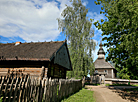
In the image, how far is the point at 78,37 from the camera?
20.9m

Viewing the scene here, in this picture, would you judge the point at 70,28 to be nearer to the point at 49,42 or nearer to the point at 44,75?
the point at 49,42

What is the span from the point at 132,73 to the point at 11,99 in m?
12.9

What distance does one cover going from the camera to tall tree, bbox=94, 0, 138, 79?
31.8 ft

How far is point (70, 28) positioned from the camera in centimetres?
2145

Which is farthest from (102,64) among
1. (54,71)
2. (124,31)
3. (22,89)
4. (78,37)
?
(22,89)

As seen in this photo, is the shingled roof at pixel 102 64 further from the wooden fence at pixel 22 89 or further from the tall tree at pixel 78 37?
the wooden fence at pixel 22 89

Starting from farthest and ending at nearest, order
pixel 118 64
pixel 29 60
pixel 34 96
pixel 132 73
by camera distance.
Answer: pixel 118 64
pixel 132 73
pixel 29 60
pixel 34 96

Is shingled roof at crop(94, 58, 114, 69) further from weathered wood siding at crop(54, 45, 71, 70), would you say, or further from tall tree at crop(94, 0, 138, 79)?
weathered wood siding at crop(54, 45, 71, 70)

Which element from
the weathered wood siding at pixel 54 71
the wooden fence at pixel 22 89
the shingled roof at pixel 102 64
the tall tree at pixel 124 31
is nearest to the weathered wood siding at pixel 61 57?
the weathered wood siding at pixel 54 71

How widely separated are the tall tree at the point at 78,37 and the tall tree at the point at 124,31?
5097mm

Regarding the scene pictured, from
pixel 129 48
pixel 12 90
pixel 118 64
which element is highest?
pixel 129 48

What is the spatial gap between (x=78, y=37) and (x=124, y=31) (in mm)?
9279

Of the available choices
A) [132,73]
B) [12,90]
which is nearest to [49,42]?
[132,73]

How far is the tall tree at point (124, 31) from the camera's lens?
9.70 m
